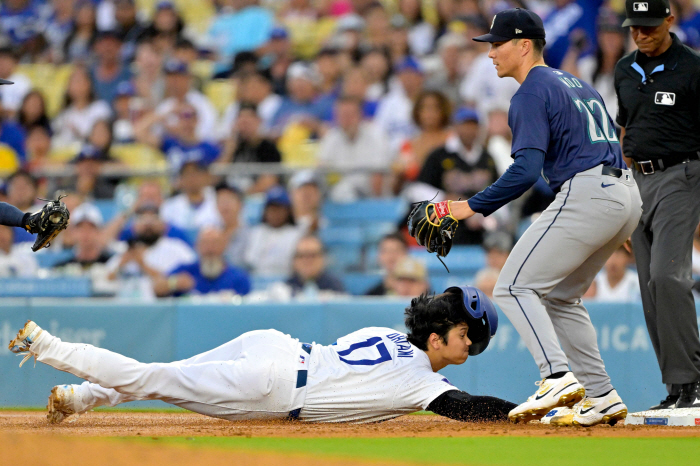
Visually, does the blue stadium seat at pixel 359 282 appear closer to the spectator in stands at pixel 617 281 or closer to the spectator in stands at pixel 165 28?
the spectator in stands at pixel 617 281

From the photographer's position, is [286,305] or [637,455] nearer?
[637,455]

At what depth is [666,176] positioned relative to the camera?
5.25 metres

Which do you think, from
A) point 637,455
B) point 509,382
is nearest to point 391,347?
point 637,455

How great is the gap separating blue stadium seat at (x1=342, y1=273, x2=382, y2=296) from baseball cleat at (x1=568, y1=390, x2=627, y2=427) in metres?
4.53

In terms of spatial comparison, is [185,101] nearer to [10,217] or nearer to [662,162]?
[10,217]

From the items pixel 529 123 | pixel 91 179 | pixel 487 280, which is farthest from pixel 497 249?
pixel 91 179

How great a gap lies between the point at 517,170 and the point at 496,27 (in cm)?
85

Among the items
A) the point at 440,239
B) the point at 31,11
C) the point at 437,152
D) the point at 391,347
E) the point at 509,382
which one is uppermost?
the point at 31,11

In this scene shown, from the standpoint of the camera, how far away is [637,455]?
3658 millimetres

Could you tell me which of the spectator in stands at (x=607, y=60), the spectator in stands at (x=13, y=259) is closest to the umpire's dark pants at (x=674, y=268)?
the spectator in stands at (x=607, y=60)

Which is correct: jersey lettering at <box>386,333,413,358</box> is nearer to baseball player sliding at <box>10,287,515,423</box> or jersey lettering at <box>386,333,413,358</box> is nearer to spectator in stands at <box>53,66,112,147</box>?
baseball player sliding at <box>10,287,515,423</box>

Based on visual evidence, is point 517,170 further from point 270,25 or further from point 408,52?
point 270,25

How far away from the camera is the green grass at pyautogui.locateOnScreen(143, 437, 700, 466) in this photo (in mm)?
3494

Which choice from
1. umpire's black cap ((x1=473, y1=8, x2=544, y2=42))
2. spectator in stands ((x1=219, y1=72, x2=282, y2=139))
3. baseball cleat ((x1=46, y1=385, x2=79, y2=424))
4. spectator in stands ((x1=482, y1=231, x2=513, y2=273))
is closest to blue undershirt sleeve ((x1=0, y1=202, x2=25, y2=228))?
baseball cleat ((x1=46, y1=385, x2=79, y2=424))
